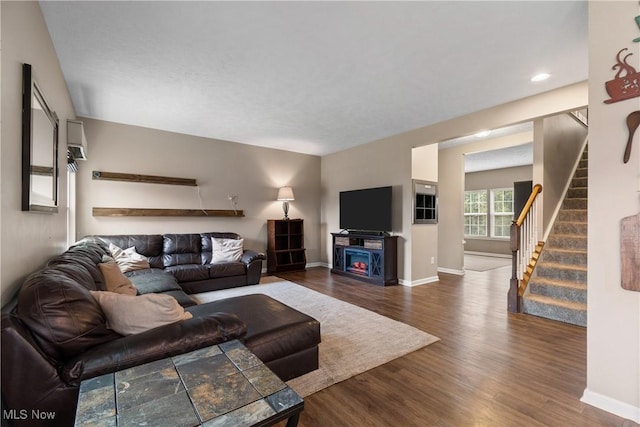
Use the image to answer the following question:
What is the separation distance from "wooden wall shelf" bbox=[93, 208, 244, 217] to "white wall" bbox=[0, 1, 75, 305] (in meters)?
2.54

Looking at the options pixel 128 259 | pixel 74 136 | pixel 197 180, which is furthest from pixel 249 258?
pixel 74 136

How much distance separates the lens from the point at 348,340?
8.55ft

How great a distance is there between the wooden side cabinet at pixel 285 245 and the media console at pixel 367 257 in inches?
32.9

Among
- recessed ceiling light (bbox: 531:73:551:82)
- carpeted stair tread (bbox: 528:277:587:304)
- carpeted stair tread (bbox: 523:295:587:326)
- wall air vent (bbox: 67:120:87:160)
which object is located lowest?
carpeted stair tread (bbox: 523:295:587:326)

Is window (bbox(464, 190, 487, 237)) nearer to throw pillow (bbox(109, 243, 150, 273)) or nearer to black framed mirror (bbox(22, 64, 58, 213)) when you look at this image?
throw pillow (bbox(109, 243, 150, 273))

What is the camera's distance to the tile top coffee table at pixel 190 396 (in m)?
0.84

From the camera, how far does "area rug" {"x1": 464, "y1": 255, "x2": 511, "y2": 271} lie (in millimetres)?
6402

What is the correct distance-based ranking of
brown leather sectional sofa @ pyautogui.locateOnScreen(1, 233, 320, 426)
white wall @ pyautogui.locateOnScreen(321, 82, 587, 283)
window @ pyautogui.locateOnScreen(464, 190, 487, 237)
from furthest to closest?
window @ pyautogui.locateOnScreen(464, 190, 487, 237)
white wall @ pyautogui.locateOnScreen(321, 82, 587, 283)
brown leather sectional sofa @ pyautogui.locateOnScreen(1, 233, 320, 426)

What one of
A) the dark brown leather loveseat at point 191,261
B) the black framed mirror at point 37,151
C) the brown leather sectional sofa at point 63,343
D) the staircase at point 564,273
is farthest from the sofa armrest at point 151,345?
the staircase at point 564,273

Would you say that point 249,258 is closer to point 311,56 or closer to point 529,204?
point 311,56

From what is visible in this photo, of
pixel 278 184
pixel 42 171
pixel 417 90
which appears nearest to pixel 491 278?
pixel 417 90

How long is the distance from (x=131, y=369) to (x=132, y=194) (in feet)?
14.0

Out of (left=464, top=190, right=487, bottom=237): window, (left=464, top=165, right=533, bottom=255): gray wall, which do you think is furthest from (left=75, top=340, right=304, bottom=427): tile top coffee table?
(left=464, top=190, right=487, bottom=237): window

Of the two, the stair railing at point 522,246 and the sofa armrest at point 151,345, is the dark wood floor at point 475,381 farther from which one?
the sofa armrest at point 151,345
